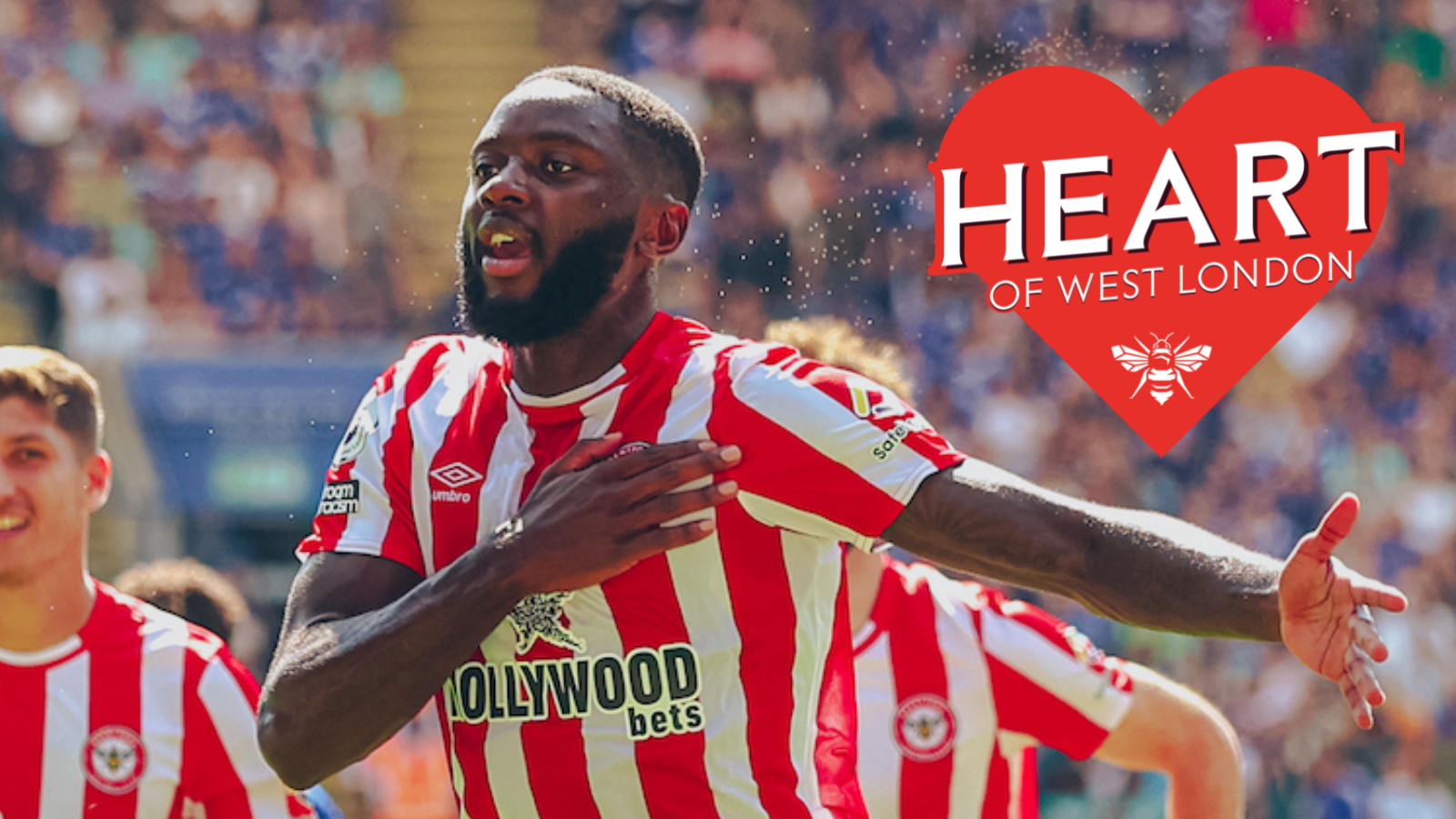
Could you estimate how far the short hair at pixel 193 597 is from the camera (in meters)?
4.76

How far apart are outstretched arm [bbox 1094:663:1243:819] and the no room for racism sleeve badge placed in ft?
2.20

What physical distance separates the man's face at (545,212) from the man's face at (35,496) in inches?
59.6

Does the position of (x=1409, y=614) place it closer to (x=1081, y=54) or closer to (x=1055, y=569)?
(x=1081, y=54)

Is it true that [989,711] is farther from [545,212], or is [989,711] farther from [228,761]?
[545,212]

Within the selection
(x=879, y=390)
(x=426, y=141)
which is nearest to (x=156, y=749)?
(x=879, y=390)

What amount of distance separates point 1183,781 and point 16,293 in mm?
9431

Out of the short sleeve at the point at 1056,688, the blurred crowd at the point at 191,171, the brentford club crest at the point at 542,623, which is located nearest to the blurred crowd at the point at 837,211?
the blurred crowd at the point at 191,171

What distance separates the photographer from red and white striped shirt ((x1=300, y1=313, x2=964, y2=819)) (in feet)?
8.51

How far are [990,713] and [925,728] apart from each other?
167 mm

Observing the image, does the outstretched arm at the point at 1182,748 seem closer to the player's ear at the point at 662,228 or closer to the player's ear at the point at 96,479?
the player's ear at the point at 662,228

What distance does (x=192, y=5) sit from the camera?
12.3 m

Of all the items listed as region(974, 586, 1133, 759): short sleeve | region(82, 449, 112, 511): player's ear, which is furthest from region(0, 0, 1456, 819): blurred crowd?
region(82, 449, 112, 511): player's ear

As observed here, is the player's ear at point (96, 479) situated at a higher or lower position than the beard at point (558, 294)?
lower

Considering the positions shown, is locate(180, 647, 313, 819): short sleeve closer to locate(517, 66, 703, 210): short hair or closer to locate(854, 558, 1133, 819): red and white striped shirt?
locate(854, 558, 1133, 819): red and white striped shirt
